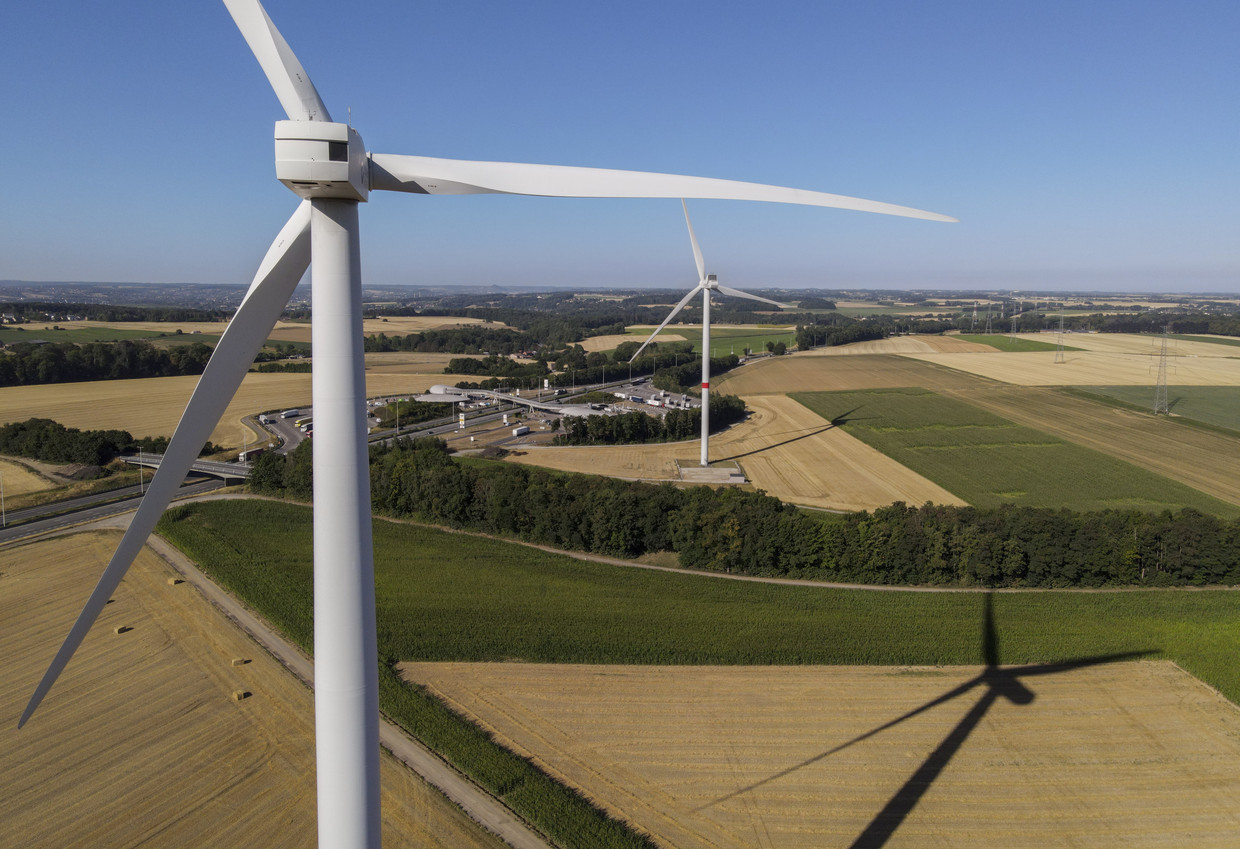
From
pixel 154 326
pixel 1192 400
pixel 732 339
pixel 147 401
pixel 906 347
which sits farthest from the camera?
pixel 732 339

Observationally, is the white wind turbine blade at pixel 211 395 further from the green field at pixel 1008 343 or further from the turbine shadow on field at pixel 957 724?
the green field at pixel 1008 343

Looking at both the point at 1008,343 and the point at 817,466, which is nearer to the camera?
the point at 817,466

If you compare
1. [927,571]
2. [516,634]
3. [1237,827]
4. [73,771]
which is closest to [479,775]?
[516,634]

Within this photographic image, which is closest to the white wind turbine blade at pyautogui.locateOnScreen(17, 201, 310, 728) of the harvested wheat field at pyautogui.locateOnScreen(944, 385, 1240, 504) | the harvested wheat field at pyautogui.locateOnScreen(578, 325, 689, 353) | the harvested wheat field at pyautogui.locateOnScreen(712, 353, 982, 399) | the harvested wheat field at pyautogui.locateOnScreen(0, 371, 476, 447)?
the harvested wheat field at pyautogui.locateOnScreen(0, 371, 476, 447)

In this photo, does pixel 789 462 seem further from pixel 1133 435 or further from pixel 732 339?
pixel 732 339

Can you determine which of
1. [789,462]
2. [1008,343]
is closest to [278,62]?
[789,462]
